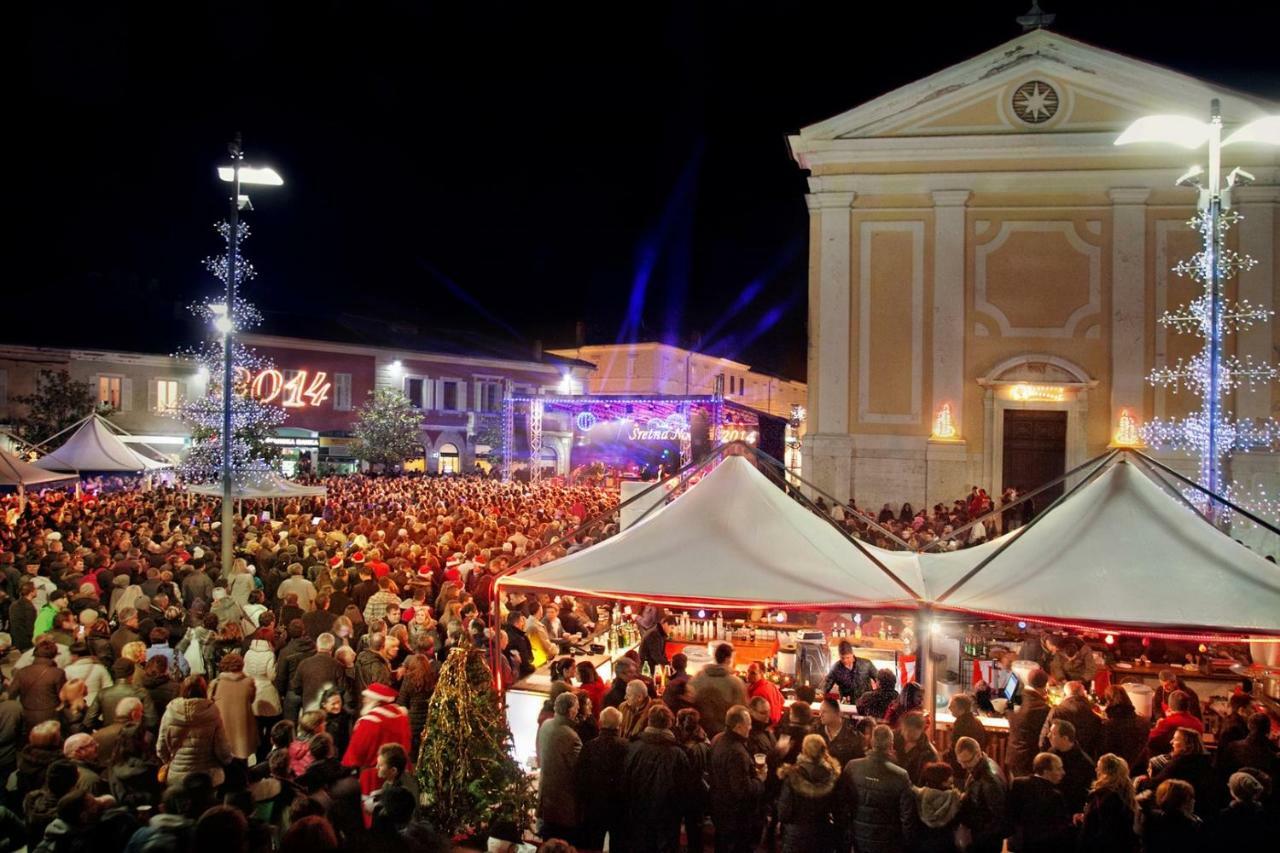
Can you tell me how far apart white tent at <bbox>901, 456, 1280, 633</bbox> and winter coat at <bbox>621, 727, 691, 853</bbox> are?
238 cm

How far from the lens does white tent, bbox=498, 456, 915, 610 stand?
689 cm

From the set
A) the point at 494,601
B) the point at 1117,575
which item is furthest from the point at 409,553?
the point at 1117,575

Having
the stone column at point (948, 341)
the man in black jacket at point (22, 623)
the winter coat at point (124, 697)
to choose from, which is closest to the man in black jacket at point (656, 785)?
the winter coat at point (124, 697)

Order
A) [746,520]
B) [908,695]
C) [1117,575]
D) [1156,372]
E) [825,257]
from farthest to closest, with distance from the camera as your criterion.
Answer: [825,257] → [1156,372] → [746,520] → [908,695] → [1117,575]

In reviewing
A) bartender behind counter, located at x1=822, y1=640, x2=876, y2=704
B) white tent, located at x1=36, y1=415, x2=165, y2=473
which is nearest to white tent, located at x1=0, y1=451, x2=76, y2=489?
white tent, located at x1=36, y1=415, x2=165, y2=473

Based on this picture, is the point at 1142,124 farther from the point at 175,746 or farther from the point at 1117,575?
the point at 175,746

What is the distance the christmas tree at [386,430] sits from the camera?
3728 centimetres

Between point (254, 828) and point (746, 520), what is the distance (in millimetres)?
4676

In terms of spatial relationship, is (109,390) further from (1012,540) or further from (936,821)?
(936,821)

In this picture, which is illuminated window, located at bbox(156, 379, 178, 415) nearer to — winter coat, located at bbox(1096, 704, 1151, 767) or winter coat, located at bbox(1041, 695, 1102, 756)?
winter coat, located at bbox(1041, 695, 1102, 756)

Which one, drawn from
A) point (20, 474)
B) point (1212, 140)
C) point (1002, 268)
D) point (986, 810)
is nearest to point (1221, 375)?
point (1002, 268)

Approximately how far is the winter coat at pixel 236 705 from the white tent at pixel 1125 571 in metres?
5.42

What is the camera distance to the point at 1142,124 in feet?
34.0

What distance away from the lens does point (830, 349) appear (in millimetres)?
21906
